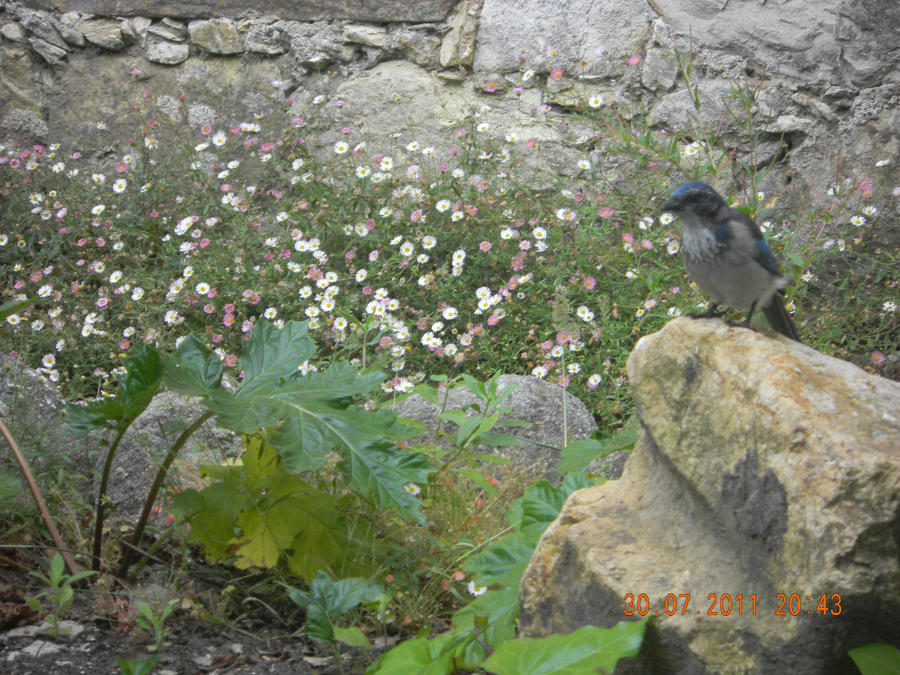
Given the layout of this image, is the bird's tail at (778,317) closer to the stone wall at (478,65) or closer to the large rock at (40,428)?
the large rock at (40,428)

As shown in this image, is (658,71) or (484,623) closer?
(484,623)

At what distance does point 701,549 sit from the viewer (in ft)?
6.48

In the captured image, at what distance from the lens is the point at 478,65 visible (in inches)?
225

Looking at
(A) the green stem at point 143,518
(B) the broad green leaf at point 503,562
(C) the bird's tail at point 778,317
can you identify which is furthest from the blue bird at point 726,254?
(A) the green stem at point 143,518

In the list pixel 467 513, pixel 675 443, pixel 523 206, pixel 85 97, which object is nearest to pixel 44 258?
pixel 85 97

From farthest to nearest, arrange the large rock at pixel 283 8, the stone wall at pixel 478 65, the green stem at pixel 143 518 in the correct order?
1. the large rock at pixel 283 8
2. the stone wall at pixel 478 65
3. the green stem at pixel 143 518

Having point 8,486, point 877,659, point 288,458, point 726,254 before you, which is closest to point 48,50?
point 8,486

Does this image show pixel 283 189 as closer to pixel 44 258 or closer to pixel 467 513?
pixel 44 258

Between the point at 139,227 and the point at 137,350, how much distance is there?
3318 mm

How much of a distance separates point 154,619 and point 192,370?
650 millimetres

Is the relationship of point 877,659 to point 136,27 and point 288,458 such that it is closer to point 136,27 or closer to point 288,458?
point 288,458

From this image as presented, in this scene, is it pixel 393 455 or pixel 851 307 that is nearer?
pixel 393 455

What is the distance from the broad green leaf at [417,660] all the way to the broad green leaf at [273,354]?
872mm

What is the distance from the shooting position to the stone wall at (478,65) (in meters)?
5.28
